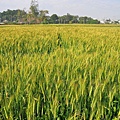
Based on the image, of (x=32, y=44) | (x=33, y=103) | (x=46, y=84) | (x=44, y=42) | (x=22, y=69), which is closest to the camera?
(x=33, y=103)

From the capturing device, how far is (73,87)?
1.49 meters

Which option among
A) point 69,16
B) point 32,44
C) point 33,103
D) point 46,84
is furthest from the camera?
point 69,16

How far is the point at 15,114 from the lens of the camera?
1.42 meters

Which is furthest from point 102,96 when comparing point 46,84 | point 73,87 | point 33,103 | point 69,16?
point 69,16

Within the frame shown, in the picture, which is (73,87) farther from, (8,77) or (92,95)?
(8,77)

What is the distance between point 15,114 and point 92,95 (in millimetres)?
632

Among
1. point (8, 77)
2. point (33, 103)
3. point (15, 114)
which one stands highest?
point (8, 77)

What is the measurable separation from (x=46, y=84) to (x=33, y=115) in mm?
304

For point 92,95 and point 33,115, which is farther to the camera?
point 92,95

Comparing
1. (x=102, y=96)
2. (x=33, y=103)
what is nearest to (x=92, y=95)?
(x=102, y=96)

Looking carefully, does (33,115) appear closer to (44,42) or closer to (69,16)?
(44,42)

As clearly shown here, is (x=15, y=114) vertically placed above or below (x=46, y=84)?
below

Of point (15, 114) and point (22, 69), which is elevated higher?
point (22, 69)

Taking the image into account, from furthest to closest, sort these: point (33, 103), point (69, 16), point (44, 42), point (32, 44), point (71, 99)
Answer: point (69, 16) → point (44, 42) → point (32, 44) → point (71, 99) → point (33, 103)
